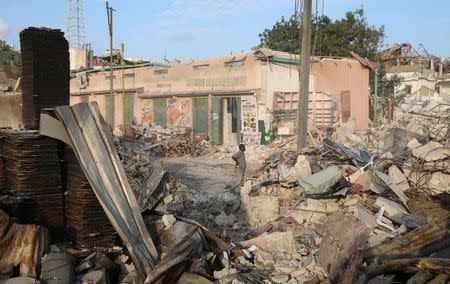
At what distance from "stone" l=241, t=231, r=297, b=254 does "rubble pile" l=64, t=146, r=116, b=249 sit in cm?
223

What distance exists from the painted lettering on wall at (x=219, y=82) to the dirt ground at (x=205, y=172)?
3361 millimetres

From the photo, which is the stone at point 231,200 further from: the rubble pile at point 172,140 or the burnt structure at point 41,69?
the rubble pile at point 172,140

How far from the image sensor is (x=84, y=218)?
4.50 m

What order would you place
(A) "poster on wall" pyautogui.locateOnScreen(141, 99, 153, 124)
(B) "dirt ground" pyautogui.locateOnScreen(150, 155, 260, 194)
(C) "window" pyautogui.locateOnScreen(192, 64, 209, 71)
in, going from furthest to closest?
(A) "poster on wall" pyautogui.locateOnScreen(141, 99, 153, 124)
(C) "window" pyautogui.locateOnScreen(192, 64, 209, 71)
(B) "dirt ground" pyautogui.locateOnScreen(150, 155, 260, 194)

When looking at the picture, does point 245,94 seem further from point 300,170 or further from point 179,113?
point 300,170

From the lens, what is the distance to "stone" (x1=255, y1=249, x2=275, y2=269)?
5764 millimetres

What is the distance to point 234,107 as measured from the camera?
1962 centimetres

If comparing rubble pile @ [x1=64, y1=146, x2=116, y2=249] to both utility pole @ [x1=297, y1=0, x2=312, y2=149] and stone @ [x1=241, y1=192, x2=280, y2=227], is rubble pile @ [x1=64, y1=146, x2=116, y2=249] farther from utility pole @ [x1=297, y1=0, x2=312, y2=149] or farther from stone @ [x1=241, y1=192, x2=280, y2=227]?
utility pole @ [x1=297, y1=0, x2=312, y2=149]

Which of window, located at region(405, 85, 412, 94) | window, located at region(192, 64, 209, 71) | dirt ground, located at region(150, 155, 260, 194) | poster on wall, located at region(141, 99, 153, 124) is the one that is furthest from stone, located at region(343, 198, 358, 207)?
window, located at region(405, 85, 412, 94)

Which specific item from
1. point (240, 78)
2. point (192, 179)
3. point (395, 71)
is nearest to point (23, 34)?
point (192, 179)

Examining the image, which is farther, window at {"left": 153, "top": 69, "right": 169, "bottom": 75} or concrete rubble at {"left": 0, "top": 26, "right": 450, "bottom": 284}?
window at {"left": 153, "top": 69, "right": 169, "bottom": 75}

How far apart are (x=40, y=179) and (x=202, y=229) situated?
5.72ft

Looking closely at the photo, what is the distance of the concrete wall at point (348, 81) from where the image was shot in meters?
19.9

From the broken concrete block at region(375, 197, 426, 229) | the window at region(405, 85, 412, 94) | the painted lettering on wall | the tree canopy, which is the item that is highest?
the tree canopy
